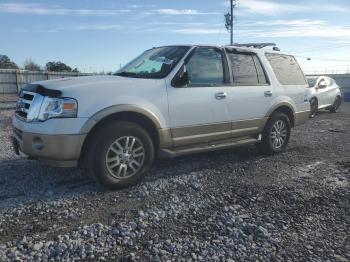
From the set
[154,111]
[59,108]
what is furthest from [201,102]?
[59,108]

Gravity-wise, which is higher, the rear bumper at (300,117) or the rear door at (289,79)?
the rear door at (289,79)

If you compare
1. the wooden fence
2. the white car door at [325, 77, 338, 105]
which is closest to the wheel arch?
the white car door at [325, 77, 338, 105]

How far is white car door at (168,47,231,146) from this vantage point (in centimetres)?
534

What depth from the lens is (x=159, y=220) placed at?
13.1 feet

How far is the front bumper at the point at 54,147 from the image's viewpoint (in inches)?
175

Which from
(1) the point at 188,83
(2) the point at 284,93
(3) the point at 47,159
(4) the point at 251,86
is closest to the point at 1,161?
(3) the point at 47,159

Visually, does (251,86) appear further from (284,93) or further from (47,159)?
(47,159)

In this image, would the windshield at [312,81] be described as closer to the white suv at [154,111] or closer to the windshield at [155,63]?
the white suv at [154,111]

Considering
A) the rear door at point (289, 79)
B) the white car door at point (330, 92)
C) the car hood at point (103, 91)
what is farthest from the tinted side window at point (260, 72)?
the white car door at point (330, 92)

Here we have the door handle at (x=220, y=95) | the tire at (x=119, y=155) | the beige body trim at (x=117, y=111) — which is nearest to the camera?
the beige body trim at (x=117, y=111)

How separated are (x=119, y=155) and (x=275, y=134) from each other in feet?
10.8

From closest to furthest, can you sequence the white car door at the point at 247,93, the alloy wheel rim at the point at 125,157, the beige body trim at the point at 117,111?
the beige body trim at the point at 117,111
the alloy wheel rim at the point at 125,157
the white car door at the point at 247,93

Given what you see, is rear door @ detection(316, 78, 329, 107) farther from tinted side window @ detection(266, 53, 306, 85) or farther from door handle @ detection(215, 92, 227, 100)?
door handle @ detection(215, 92, 227, 100)

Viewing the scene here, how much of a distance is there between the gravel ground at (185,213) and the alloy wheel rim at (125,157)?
246mm
